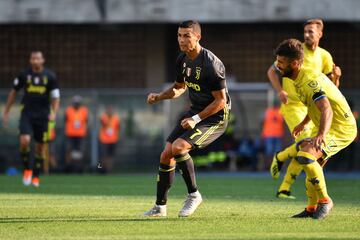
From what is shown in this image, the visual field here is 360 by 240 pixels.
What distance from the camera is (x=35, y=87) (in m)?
18.0

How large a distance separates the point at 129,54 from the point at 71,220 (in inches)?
729

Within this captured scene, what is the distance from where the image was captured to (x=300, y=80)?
10.3m

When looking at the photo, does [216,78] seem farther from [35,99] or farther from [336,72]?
[35,99]

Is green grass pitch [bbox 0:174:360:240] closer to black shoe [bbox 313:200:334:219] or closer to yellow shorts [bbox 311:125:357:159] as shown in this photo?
black shoe [bbox 313:200:334:219]

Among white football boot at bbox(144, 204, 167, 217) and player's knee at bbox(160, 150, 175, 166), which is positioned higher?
player's knee at bbox(160, 150, 175, 166)

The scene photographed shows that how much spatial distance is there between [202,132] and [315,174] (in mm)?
1367

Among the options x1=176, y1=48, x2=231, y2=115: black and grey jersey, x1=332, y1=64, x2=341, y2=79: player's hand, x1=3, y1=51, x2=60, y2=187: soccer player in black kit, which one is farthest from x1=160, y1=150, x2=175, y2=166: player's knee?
x1=3, y1=51, x2=60, y2=187: soccer player in black kit

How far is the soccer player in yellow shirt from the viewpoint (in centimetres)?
1010

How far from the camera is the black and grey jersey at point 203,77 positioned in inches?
423

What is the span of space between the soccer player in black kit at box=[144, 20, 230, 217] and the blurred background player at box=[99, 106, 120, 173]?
14617mm

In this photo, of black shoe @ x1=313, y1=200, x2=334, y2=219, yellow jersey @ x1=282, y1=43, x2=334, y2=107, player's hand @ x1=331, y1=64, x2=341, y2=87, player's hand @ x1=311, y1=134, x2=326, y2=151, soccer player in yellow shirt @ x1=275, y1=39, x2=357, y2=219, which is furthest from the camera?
yellow jersey @ x1=282, y1=43, x2=334, y2=107

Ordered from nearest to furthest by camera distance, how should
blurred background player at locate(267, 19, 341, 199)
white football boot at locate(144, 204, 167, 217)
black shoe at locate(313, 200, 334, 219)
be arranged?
black shoe at locate(313, 200, 334, 219), white football boot at locate(144, 204, 167, 217), blurred background player at locate(267, 19, 341, 199)

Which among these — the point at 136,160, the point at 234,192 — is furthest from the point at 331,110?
the point at 136,160

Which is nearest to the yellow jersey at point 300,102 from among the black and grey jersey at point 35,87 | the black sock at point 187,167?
the black sock at point 187,167
